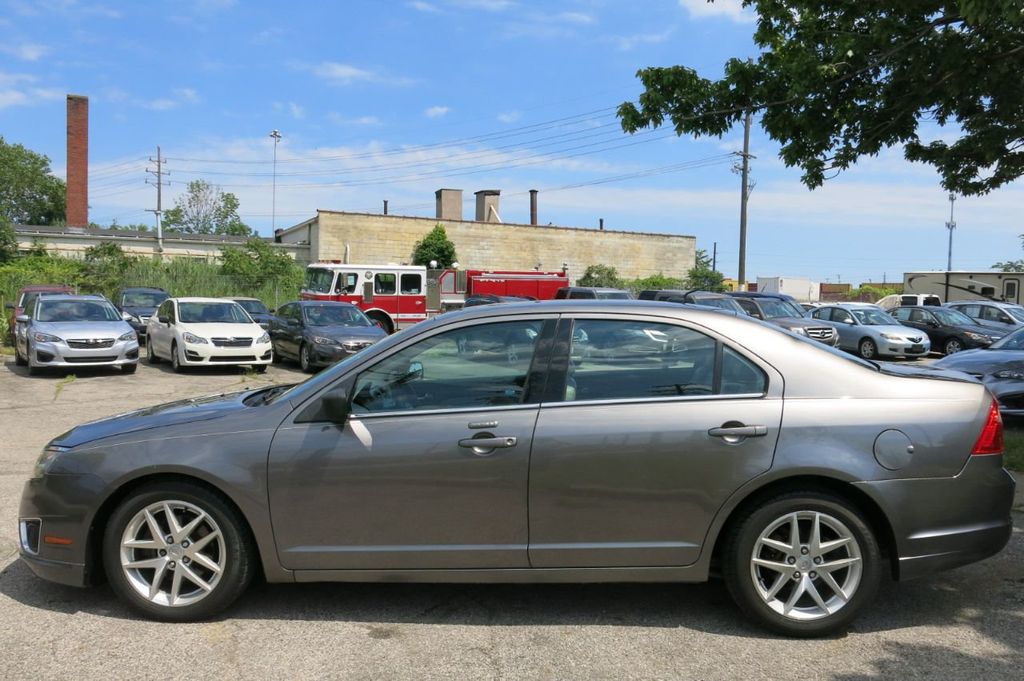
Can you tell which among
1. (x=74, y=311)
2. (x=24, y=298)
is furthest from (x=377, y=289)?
(x=74, y=311)

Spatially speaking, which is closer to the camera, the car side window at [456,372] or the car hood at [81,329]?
the car side window at [456,372]

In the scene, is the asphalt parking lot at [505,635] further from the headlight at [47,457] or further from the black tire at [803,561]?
the headlight at [47,457]

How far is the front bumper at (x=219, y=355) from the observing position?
51.8 ft

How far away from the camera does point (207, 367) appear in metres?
17.1

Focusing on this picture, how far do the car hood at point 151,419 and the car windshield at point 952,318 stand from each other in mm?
23534

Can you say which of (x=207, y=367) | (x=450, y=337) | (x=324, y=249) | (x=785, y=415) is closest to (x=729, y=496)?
(x=785, y=415)

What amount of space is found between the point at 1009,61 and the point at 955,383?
5.57 meters

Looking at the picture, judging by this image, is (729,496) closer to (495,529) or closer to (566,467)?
(566,467)

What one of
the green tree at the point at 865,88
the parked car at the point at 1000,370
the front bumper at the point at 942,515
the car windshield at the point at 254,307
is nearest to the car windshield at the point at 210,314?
the car windshield at the point at 254,307

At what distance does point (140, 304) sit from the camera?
22.8 metres

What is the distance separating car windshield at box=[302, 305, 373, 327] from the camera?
17.8 m

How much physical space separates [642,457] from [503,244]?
5075 centimetres

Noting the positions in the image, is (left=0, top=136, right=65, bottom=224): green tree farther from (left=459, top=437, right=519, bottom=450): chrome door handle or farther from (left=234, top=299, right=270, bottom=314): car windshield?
(left=459, top=437, right=519, bottom=450): chrome door handle

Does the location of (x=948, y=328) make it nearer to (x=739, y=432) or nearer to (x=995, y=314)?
(x=995, y=314)
